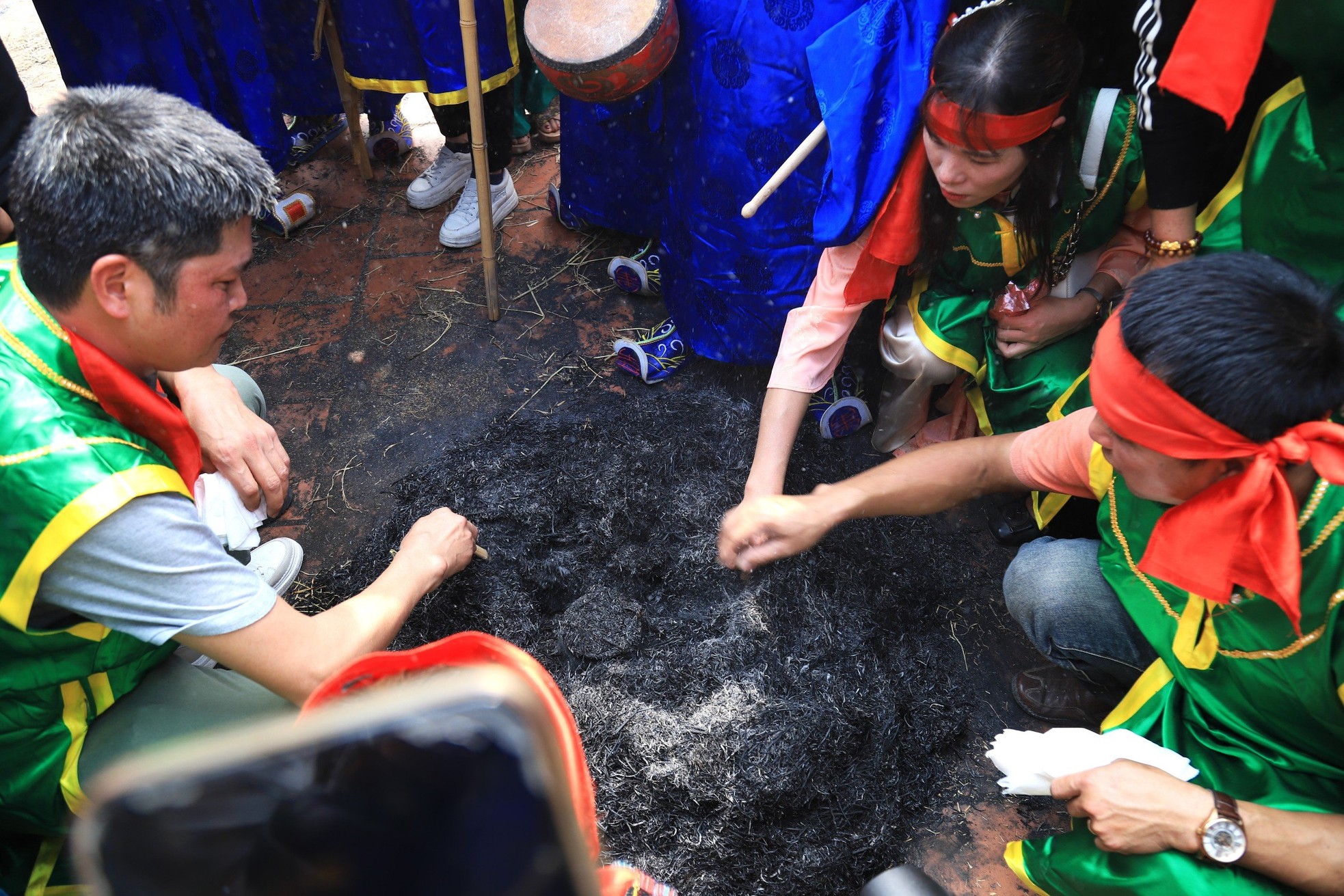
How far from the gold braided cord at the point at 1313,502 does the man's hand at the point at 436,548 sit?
1.75 meters

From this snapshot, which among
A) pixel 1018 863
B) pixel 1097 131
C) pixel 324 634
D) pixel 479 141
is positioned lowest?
pixel 1018 863

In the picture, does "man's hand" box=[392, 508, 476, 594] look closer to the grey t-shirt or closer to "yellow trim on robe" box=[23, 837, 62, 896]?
the grey t-shirt

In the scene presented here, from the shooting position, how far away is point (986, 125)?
196 centimetres

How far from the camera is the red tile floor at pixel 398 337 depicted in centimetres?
287

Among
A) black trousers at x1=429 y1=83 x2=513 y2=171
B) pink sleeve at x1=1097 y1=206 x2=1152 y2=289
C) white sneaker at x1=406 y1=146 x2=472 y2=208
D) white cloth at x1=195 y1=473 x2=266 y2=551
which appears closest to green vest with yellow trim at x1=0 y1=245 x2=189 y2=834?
white cloth at x1=195 y1=473 x2=266 y2=551

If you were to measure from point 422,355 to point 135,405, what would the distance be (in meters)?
1.82

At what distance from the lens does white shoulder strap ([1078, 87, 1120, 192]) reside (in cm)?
216

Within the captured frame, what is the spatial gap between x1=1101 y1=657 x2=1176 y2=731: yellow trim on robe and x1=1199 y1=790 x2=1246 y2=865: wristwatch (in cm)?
34

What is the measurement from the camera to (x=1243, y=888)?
154cm

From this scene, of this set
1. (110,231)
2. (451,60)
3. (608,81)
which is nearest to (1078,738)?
(110,231)

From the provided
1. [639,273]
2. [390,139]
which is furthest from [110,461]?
[390,139]

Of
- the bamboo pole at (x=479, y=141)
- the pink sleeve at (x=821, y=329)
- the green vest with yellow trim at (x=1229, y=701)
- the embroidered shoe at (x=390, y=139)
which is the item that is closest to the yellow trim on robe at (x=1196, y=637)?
the green vest with yellow trim at (x=1229, y=701)

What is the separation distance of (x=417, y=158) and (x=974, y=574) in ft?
10.7

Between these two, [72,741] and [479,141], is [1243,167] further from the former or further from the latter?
[72,741]
